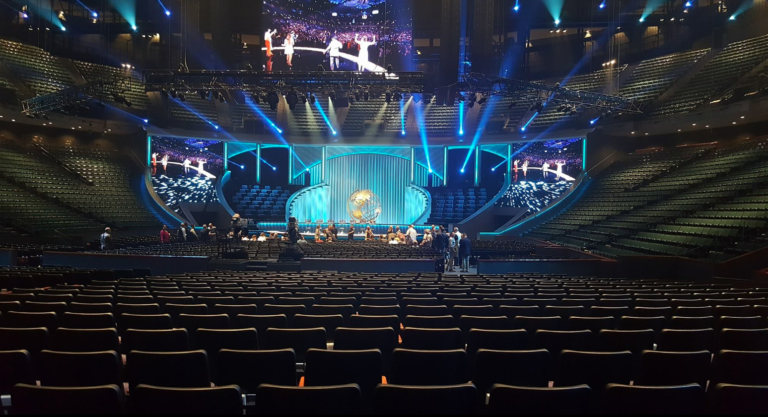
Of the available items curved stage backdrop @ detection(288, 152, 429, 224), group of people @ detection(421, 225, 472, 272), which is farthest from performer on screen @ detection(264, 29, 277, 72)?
group of people @ detection(421, 225, 472, 272)

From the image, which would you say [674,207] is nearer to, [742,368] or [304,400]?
[742,368]

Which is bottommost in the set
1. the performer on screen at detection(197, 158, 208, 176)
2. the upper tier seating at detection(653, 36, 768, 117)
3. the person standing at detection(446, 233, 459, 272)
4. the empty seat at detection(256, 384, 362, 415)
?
the person standing at detection(446, 233, 459, 272)

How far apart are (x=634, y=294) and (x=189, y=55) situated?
752 inches

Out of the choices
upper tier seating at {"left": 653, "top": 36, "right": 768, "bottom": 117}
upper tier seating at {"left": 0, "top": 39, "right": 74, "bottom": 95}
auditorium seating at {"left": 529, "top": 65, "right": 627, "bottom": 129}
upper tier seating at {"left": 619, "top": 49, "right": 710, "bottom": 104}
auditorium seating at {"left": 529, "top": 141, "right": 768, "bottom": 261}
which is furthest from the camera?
auditorium seating at {"left": 529, "top": 65, "right": 627, "bottom": 129}

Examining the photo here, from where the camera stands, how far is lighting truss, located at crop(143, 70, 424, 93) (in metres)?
16.7

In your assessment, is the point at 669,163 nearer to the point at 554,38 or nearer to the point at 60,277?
the point at 554,38

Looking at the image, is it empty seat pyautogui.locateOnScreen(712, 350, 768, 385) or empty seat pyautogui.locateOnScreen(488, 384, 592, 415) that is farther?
empty seat pyautogui.locateOnScreen(712, 350, 768, 385)

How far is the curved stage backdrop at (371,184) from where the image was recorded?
29844 millimetres

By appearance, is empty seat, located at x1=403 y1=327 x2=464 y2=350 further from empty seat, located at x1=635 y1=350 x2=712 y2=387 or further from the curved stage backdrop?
the curved stage backdrop

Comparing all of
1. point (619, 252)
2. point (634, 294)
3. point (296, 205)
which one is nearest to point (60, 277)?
point (634, 294)

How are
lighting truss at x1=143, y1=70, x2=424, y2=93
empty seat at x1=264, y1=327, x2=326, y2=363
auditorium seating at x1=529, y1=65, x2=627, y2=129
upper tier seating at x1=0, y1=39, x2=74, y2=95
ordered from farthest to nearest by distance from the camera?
auditorium seating at x1=529, y1=65, x2=627, y2=129 < upper tier seating at x1=0, y1=39, x2=74, y2=95 < lighting truss at x1=143, y1=70, x2=424, y2=93 < empty seat at x1=264, y1=327, x2=326, y2=363

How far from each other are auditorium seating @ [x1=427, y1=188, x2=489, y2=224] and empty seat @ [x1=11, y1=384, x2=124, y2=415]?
25.3 m

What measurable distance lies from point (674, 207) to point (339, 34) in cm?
1919

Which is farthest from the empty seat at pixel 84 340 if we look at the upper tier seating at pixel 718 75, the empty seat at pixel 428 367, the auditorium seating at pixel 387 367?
the upper tier seating at pixel 718 75
